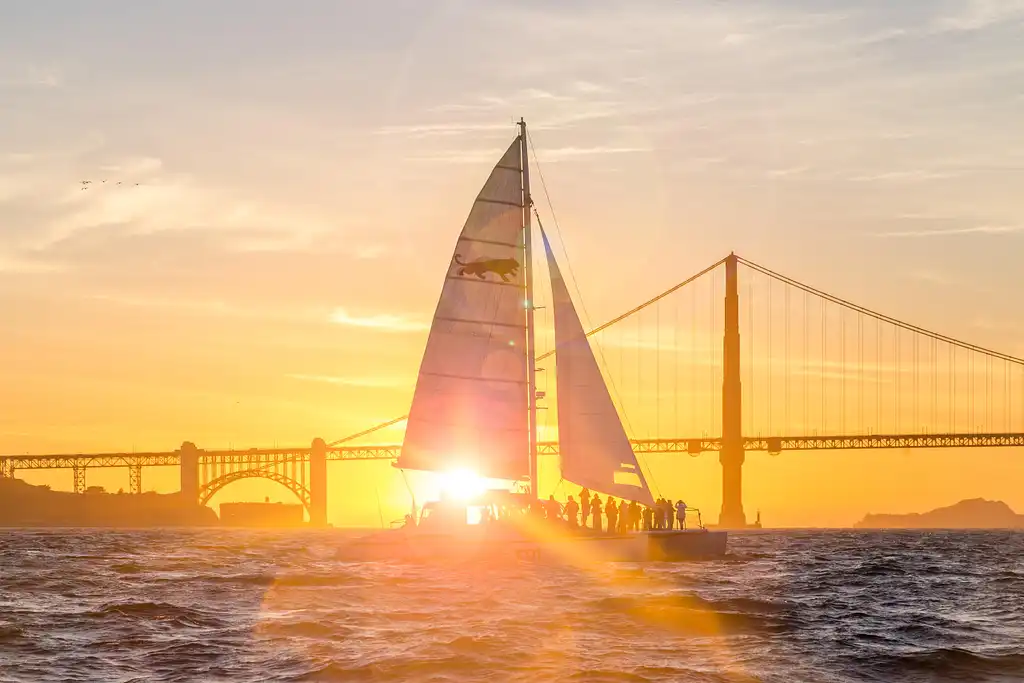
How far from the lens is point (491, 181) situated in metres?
37.7

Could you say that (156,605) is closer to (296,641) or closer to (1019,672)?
(296,641)

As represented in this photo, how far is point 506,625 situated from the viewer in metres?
22.0

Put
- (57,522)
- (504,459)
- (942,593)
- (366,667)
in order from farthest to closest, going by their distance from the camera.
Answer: (57,522) → (504,459) → (942,593) → (366,667)

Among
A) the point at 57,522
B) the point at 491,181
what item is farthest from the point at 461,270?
the point at 57,522

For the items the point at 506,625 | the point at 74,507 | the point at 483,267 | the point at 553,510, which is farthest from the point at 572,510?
the point at 74,507

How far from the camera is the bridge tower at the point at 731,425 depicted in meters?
111

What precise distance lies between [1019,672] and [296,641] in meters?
9.79

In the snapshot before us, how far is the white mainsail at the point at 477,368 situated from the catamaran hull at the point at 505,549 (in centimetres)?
337

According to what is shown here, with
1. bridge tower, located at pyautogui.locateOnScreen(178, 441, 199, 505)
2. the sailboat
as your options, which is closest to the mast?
the sailboat

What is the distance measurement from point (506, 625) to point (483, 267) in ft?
54.8

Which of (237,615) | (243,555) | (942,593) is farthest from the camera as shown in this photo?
(243,555)

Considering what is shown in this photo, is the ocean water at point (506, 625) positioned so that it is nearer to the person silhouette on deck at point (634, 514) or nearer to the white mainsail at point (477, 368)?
the person silhouette on deck at point (634, 514)

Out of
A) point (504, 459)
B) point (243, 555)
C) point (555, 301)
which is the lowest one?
point (243, 555)

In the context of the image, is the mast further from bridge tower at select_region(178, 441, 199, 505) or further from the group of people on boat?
bridge tower at select_region(178, 441, 199, 505)
